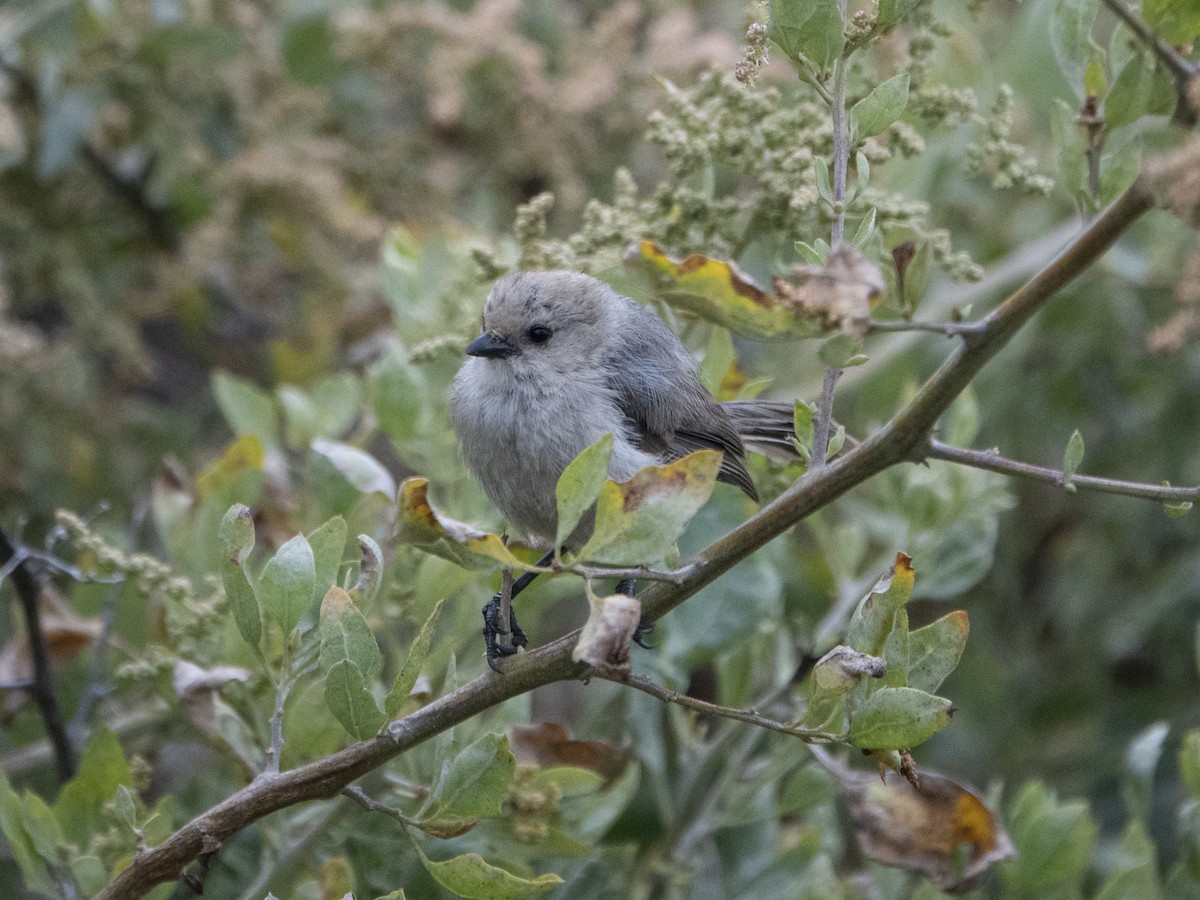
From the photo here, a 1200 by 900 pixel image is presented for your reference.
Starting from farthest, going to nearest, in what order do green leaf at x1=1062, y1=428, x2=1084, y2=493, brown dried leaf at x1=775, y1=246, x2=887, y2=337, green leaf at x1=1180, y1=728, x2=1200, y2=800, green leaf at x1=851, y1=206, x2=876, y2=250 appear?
green leaf at x1=1180, y1=728, x2=1200, y2=800 < green leaf at x1=851, y1=206, x2=876, y2=250 < green leaf at x1=1062, y1=428, x2=1084, y2=493 < brown dried leaf at x1=775, y1=246, x2=887, y2=337

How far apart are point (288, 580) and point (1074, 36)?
1174 mm

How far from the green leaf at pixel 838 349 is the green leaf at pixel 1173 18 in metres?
0.52

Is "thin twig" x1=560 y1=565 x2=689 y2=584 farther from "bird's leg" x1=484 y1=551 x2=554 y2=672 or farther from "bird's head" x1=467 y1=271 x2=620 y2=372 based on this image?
"bird's head" x1=467 y1=271 x2=620 y2=372

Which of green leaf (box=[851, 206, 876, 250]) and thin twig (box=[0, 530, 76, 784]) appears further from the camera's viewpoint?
thin twig (box=[0, 530, 76, 784])

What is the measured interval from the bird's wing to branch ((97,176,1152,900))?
80 centimetres

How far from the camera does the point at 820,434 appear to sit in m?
1.41

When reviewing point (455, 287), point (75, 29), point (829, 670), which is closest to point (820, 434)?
point (829, 670)

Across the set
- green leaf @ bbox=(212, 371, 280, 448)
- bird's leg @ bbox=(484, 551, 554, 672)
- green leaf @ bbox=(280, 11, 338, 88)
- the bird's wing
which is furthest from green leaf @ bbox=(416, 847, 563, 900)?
green leaf @ bbox=(280, 11, 338, 88)

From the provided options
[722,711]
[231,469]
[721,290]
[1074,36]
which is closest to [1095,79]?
[1074,36]

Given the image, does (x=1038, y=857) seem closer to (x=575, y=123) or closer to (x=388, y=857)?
(x=388, y=857)

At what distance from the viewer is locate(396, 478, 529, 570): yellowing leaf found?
134 centimetres

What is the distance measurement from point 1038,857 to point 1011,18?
327cm

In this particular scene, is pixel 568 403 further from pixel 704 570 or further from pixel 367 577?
pixel 704 570

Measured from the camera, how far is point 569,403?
2.37m
